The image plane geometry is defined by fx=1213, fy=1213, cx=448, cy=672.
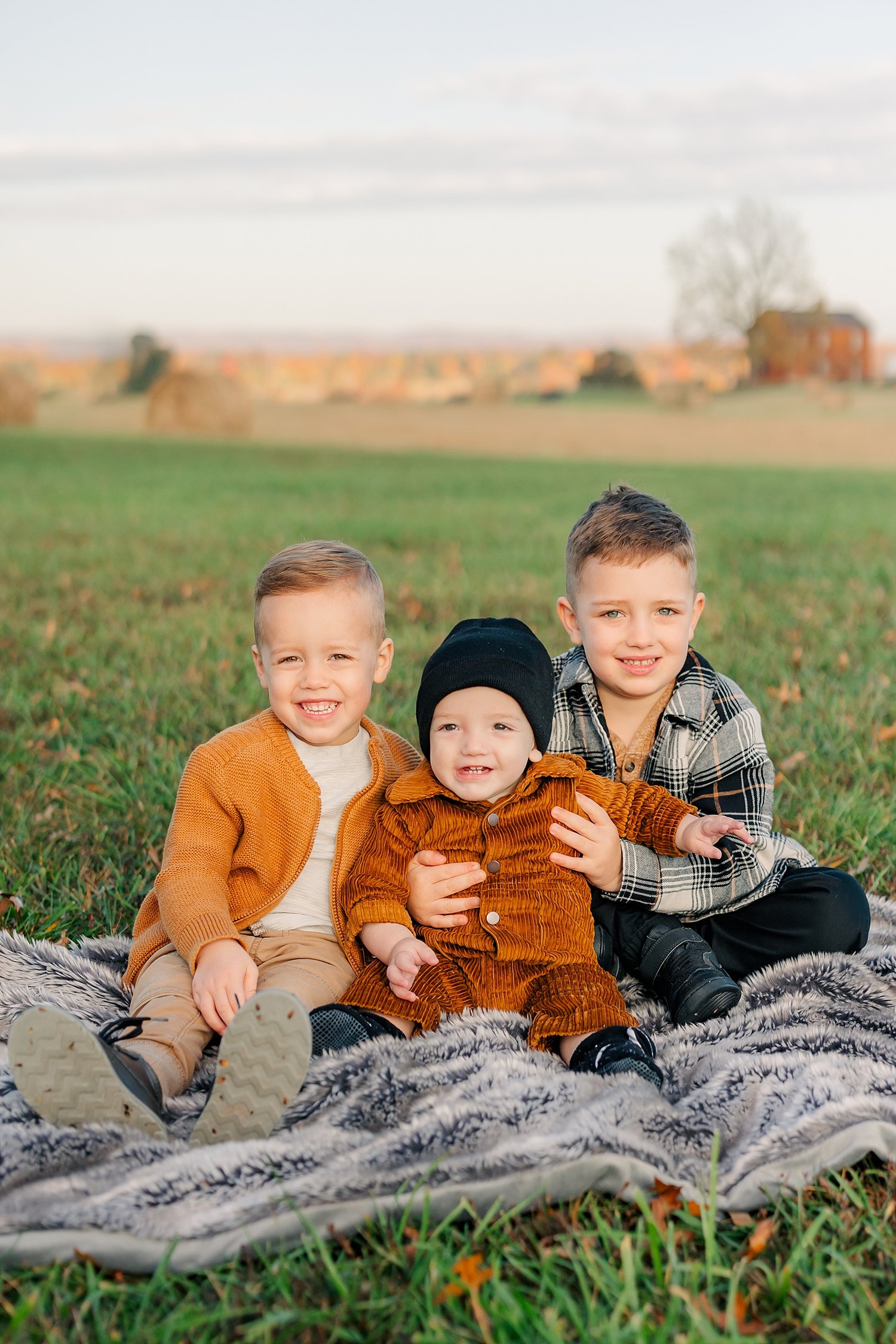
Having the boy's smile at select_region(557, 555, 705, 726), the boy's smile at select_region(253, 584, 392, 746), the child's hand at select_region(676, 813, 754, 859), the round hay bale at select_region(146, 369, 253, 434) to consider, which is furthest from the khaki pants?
the round hay bale at select_region(146, 369, 253, 434)

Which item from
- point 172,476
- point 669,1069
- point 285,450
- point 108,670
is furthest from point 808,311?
point 669,1069

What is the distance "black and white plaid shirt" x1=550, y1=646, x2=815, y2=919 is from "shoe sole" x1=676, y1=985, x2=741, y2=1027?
257 millimetres

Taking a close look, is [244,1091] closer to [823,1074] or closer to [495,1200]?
[495,1200]

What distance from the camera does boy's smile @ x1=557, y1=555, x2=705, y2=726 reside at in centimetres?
310

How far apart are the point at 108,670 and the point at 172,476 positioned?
1272 centimetres

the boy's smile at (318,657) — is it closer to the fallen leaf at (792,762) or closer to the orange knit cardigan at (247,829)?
the orange knit cardigan at (247,829)

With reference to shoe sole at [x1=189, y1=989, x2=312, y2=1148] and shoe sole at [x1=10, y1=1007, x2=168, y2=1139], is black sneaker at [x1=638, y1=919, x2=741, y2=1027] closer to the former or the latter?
shoe sole at [x1=189, y1=989, x2=312, y2=1148]

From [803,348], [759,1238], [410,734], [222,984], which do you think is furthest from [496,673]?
[803,348]

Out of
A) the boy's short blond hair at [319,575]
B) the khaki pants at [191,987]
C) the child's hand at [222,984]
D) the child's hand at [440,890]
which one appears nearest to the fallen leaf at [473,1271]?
the khaki pants at [191,987]

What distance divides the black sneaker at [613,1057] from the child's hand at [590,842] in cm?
43

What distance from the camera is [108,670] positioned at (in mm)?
5957

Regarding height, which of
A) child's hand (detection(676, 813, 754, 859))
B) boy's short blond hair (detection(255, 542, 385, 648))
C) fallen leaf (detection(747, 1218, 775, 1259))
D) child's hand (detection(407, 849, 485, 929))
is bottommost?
fallen leaf (detection(747, 1218, 775, 1259))

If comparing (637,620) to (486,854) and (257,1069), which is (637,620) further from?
(257,1069)

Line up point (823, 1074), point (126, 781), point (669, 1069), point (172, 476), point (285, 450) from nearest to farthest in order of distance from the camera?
1. point (823, 1074)
2. point (669, 1069)
3. point (126, 781)
4. point (172, 476)
5. point (285, 450)
